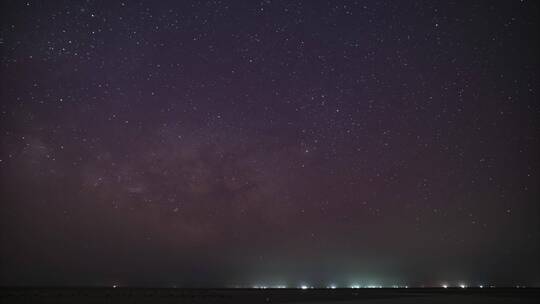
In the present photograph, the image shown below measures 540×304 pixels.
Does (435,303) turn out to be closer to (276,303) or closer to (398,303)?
(398,303)

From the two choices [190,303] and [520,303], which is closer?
[520,303]

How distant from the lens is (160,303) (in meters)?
55.2

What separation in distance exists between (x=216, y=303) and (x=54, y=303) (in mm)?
18972

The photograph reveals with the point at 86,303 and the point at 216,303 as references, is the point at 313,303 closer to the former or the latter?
the point at 216,303

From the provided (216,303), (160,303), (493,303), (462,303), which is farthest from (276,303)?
(493,303)

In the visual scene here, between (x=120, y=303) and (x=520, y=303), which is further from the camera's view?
(x=120, y=303)

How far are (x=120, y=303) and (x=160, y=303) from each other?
17.0 feet

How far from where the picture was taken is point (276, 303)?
5300cm

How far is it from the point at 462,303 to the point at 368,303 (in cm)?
1110

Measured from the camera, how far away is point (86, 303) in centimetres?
5706

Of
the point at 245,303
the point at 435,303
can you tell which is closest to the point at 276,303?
the point at 245,303

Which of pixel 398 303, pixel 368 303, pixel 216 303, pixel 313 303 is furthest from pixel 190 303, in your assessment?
pixel 398 303

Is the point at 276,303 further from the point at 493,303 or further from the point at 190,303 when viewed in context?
the point at 493,303

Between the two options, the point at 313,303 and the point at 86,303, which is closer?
the point at 313,303
